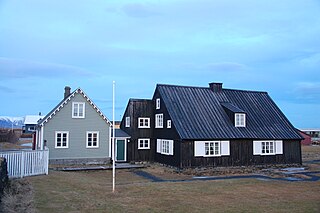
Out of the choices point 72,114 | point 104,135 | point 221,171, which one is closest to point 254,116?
point 221,171

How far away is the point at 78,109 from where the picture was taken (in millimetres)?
28172

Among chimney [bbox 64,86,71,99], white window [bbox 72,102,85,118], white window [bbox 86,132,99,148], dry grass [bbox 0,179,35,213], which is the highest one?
chimney [bbox 64,86,71,99]

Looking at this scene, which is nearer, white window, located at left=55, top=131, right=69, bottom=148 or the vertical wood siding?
the vertical wood siding

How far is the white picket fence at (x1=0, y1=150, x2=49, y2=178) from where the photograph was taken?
55.0ft

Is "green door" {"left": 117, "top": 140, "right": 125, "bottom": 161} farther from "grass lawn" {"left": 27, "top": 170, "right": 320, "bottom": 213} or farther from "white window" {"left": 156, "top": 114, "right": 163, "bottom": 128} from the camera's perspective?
"grass lawn" {"left": 27, "top": 170, "right": 320, "bottom": 213}

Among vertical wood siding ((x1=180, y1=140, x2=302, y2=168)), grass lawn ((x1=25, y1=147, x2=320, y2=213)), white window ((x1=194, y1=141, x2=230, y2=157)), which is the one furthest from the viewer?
white window ((x1=194, y1=141, x2=230, y2=157))

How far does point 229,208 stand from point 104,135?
61.1ft

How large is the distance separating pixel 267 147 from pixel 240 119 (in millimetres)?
3617

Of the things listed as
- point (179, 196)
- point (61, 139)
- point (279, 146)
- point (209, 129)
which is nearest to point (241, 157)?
point (209, 129)

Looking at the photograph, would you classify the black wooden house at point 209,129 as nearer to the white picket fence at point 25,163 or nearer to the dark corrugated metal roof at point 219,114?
the dark corrugated metal roof at point 219,114

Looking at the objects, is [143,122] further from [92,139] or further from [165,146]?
[92,139]

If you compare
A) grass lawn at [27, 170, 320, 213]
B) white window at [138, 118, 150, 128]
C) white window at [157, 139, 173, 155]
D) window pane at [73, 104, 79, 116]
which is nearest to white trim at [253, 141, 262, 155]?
white window at [157, 139, 173, 155]

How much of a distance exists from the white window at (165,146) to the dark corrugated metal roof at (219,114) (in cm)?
223

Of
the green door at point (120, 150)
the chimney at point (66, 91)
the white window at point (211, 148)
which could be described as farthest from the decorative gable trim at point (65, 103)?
the white window at point (211, 148)
